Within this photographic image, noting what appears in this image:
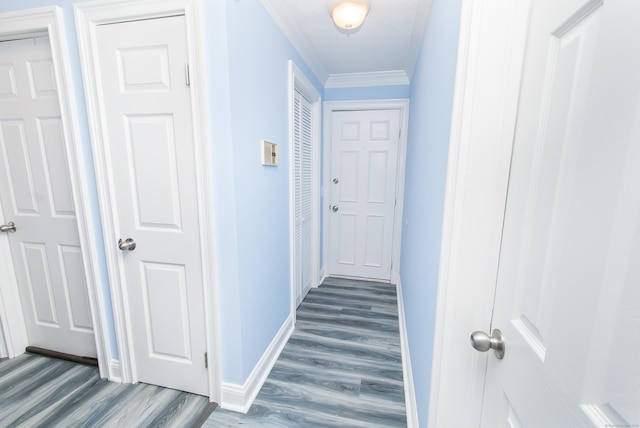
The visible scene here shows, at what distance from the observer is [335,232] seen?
3.30m

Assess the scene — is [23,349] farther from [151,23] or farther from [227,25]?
[227,25]

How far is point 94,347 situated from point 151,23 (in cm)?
206

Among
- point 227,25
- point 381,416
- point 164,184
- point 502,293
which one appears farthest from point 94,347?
point 502,293

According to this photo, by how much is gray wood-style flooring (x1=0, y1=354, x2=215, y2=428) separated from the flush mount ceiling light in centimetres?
247

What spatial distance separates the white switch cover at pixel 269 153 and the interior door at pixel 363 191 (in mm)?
1494

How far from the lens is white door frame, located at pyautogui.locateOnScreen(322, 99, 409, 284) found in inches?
112

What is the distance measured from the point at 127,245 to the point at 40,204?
80 centimetres

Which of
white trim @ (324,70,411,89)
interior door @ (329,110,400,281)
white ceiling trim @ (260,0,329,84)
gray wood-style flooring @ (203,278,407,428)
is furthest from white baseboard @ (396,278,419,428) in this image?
white trim @ (324,70,411,89)

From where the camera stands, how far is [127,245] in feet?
4.68

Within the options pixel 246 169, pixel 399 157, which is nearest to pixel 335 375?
pixel 246 169

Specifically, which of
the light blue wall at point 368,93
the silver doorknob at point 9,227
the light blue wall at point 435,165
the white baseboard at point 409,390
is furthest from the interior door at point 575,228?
the silver doorknob at point 9,227

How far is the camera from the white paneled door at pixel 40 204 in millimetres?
1518

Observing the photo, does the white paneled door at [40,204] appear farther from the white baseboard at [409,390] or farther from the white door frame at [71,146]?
the white baseboard at [409,390]

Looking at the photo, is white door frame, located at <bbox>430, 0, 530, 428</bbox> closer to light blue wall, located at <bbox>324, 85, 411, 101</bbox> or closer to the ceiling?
the ceiling
